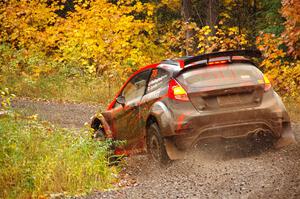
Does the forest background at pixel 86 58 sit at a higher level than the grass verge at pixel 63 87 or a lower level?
higher

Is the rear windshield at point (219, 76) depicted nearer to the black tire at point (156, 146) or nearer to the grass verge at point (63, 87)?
the black tire at point (156, 146)

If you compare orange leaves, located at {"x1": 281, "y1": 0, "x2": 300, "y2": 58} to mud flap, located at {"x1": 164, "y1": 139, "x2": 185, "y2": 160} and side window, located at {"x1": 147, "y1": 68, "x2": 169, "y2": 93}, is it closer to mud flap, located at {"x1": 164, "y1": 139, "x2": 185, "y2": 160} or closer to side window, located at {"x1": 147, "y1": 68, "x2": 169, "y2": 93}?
side window, located at {"x1": 147, "y1": 68, "x2": 169, "y2": 93}

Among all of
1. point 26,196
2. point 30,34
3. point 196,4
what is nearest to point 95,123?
point 26,196

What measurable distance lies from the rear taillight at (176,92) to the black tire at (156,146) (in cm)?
55

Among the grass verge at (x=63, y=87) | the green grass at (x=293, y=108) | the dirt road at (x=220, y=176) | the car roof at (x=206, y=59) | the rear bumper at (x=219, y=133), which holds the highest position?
the car roof at (x=206, y=59)

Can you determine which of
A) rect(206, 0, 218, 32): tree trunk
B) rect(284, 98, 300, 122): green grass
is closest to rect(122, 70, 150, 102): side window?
rect(284, 98, 300, 122): green grass

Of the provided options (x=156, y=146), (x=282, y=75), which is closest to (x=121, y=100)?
(x=156, y=146)

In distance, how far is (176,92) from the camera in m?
8.16

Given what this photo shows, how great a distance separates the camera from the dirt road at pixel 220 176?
22.1 ft

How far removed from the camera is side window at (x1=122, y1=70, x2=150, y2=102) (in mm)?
9305

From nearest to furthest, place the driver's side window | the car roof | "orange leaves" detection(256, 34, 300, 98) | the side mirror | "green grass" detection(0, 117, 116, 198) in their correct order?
"green grass" detection(0, 117, 116, 198)
the car roof
the driver's side window
the side mirror
"orange leaves" detection(256, 34, 300, 98)

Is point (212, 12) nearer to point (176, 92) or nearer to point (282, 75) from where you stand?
point (282, 75)

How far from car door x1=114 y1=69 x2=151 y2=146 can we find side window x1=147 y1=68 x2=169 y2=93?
18cm

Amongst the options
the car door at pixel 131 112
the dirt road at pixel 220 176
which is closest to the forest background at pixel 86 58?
Result: the car door at pixel 131 112
